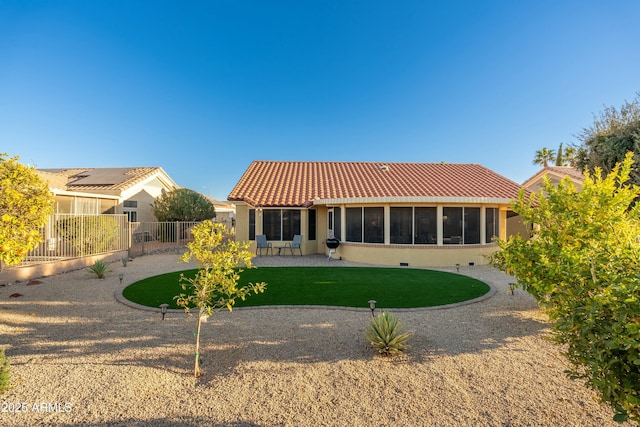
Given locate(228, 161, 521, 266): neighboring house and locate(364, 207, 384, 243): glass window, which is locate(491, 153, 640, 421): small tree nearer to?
locate(228, 161, 521, 266): neighboring house

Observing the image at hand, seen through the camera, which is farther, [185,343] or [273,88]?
[273,88]

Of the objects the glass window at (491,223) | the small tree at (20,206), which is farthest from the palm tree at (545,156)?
the small tree at (20,206)

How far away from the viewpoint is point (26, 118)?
57.9ft

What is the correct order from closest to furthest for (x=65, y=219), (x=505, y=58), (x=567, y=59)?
(x=567, y=59) < (x=65, y=219) < (x=505, y=58)

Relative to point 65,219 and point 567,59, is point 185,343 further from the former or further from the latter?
point 567,59

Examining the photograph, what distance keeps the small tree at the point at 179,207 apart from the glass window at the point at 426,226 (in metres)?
19.7

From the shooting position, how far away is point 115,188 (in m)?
23.9

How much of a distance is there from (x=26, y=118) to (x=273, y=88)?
51.9 feet

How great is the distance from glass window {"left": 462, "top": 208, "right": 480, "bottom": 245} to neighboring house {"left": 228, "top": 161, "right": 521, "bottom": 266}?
0.17 feet

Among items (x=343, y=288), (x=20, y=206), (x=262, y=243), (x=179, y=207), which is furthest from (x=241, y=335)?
(x=179, y=207)

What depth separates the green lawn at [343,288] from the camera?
869cm

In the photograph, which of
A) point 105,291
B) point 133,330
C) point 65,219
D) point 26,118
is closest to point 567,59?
point 133,330

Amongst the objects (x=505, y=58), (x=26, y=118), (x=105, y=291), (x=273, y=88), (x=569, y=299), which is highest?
(x=273, y=88)

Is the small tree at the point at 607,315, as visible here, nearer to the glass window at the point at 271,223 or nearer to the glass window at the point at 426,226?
the glass window at the point at 426,226
